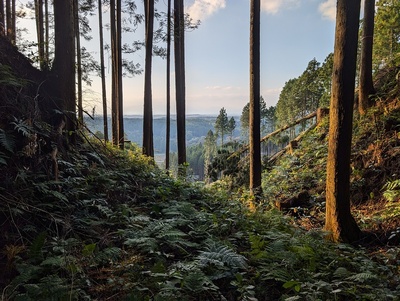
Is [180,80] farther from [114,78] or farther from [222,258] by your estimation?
[222,258]

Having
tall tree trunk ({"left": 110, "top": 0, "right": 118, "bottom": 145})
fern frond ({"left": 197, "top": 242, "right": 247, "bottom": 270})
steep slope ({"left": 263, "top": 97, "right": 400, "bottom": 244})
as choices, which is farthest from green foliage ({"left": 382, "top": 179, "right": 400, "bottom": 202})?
tall tree trunk ({"left": 110, "top": 0, "right": 118, "bottom": 145})

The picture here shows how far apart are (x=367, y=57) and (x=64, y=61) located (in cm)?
834

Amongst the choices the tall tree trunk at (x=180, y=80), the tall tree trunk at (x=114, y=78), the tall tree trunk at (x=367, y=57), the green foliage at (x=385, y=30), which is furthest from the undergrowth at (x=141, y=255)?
the green foliage at (x=385, y=30)

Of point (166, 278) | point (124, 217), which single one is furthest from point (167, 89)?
point (166, 278)

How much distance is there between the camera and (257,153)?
7.65 m

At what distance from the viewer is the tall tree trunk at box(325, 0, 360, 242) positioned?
427 cm

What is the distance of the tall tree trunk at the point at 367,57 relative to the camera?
822 centimetres

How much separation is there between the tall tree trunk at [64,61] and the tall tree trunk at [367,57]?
7.99 metres

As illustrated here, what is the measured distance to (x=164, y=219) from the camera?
12.4 ft

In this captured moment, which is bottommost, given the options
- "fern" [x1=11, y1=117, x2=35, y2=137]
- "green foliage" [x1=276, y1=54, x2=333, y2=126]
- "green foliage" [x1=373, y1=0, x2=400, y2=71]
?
"fern" [x1=11, y1=117, x2=35, y2=137]

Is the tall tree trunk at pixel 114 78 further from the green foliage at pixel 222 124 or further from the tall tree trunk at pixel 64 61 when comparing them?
the green foliage at pixel 222 124

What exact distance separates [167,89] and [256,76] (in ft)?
26.9

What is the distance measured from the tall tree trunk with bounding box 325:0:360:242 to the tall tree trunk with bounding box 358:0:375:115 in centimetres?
474

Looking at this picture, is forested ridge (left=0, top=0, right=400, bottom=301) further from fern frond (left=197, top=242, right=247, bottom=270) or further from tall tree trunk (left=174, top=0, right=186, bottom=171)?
tall tree trunk (left=174, top=0, right=186, bottom=171)
